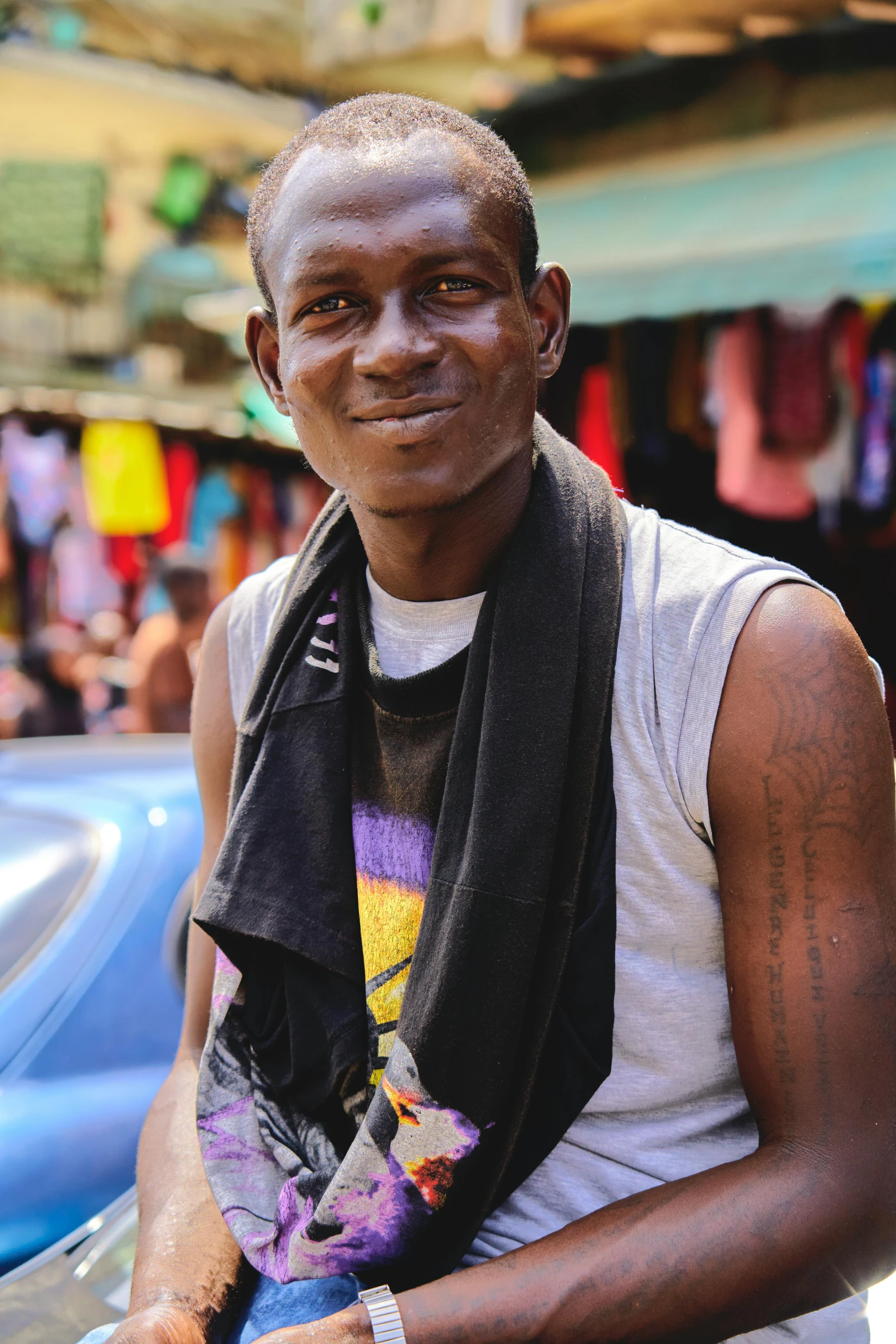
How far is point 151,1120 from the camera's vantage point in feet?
6.43

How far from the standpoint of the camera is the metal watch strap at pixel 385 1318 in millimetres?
1398

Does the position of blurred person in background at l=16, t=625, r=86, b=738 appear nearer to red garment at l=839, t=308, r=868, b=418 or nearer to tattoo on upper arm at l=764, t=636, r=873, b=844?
red garment at l=839, t=308, r=868, b=418

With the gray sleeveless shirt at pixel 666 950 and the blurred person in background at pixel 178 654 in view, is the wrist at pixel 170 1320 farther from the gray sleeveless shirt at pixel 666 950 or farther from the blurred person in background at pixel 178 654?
the blurred person in background at pixel 178 654

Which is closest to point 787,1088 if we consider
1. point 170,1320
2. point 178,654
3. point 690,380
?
point 170,1320

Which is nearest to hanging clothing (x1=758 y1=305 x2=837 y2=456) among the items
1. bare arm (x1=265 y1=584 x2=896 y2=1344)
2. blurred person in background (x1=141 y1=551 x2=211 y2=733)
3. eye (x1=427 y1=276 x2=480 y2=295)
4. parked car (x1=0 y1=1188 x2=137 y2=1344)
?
blurred person in background (x1=141 y1=551 x2=211 y2=733)

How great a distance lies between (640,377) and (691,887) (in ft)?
13.5

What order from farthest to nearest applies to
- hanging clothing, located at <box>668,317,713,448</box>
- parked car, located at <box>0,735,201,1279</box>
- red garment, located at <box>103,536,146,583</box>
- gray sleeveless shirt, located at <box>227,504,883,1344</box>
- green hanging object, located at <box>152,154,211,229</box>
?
green hanging object, located at <box>152,154,211,229</box>, red garment, located at <box>103,536,146,583</box>, hanging clothing, located at <box>668,317,713,448</box>, parked car, located at <box>0,735,201,1279</box>, gray sleeveless shirt, located at <box>227,504,883,1344</box>

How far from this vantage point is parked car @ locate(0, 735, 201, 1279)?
227cm

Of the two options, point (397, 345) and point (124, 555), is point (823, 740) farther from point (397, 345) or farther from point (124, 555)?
point (124, 555)

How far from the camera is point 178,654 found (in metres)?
6.33

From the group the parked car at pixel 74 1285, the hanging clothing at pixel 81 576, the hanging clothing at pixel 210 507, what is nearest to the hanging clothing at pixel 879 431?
the parked car at pixel 74 1285

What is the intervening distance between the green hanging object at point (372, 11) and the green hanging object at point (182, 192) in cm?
382

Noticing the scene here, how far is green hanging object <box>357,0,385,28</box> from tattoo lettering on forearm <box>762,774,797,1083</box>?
304 inches

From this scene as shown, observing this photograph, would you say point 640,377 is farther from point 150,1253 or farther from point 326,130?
point 150,1253
